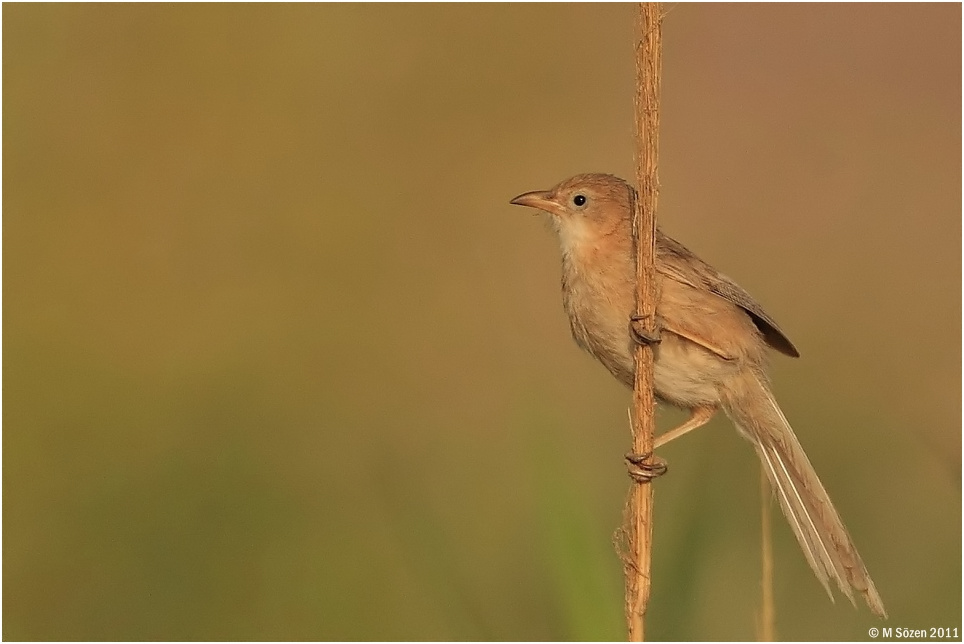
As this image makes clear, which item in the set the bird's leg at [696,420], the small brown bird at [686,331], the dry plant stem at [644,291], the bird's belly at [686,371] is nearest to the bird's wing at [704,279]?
the small brown bird at [686,331]

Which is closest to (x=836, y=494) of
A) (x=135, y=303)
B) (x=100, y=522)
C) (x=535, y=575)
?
(x=535, y=575)

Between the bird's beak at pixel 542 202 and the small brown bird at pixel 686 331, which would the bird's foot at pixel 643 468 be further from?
the bird's beak at pixel 542 202

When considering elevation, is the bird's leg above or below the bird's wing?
below

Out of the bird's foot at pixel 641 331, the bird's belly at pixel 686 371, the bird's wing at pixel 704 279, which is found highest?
the bird's wing at pixel 704 279

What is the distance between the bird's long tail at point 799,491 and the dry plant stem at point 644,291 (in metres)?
0.95

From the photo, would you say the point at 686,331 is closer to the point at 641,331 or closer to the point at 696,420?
the point at 696,420

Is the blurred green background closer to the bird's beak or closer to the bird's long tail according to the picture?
the bird's long tail

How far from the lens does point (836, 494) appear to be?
5.48 metres

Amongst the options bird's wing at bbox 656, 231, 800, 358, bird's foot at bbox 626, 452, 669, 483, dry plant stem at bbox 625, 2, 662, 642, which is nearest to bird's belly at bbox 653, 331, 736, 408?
bird's wing at bbox 656, 231, 800, 358

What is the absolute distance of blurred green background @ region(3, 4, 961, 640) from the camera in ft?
18.0

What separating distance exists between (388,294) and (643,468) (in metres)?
4.67

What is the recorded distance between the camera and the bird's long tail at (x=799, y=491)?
12.2ft

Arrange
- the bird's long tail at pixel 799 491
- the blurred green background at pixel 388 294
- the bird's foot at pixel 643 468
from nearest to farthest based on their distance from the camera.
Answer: the bird's foot at pixel 643 468 < the bird's long tail at pixel 799 491 < the blurred green background at pixel 388 294

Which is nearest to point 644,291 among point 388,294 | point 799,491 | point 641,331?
point 641,331
